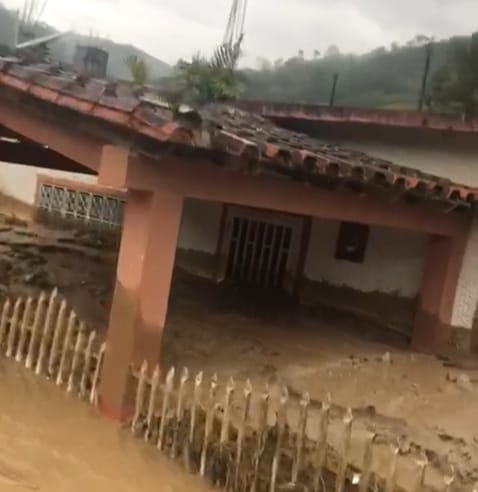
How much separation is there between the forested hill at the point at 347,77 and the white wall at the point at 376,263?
673 centimetres

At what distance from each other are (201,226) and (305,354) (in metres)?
4.32

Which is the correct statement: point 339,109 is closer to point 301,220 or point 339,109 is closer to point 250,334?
point 301,220

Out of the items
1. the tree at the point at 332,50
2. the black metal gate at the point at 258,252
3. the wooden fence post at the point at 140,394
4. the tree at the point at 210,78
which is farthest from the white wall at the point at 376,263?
the tree at the point at 332,50

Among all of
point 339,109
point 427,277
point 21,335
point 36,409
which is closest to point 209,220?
point 339,109

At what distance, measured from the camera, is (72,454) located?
16.7 ft

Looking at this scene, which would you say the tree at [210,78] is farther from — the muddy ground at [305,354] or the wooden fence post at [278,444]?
the wooden fence post at [278,444]

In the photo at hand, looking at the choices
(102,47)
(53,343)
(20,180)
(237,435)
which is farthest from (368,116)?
(102,47)

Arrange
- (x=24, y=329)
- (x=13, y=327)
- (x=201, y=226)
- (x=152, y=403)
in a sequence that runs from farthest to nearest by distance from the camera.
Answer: (x=201, y=226) < (x=13, y=327) < (x=24, y=329) < (x=152, y=403)

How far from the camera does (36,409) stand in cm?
→ 574

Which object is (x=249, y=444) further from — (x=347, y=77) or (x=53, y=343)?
(x=347, y=77)

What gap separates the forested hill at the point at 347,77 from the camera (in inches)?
673

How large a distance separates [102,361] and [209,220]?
20.7ft

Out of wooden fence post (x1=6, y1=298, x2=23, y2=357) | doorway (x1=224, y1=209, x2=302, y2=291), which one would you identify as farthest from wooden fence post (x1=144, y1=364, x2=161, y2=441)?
doorway (x1=224, y1=209, x2=302, y2=291)

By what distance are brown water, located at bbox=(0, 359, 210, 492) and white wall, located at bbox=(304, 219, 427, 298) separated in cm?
504
